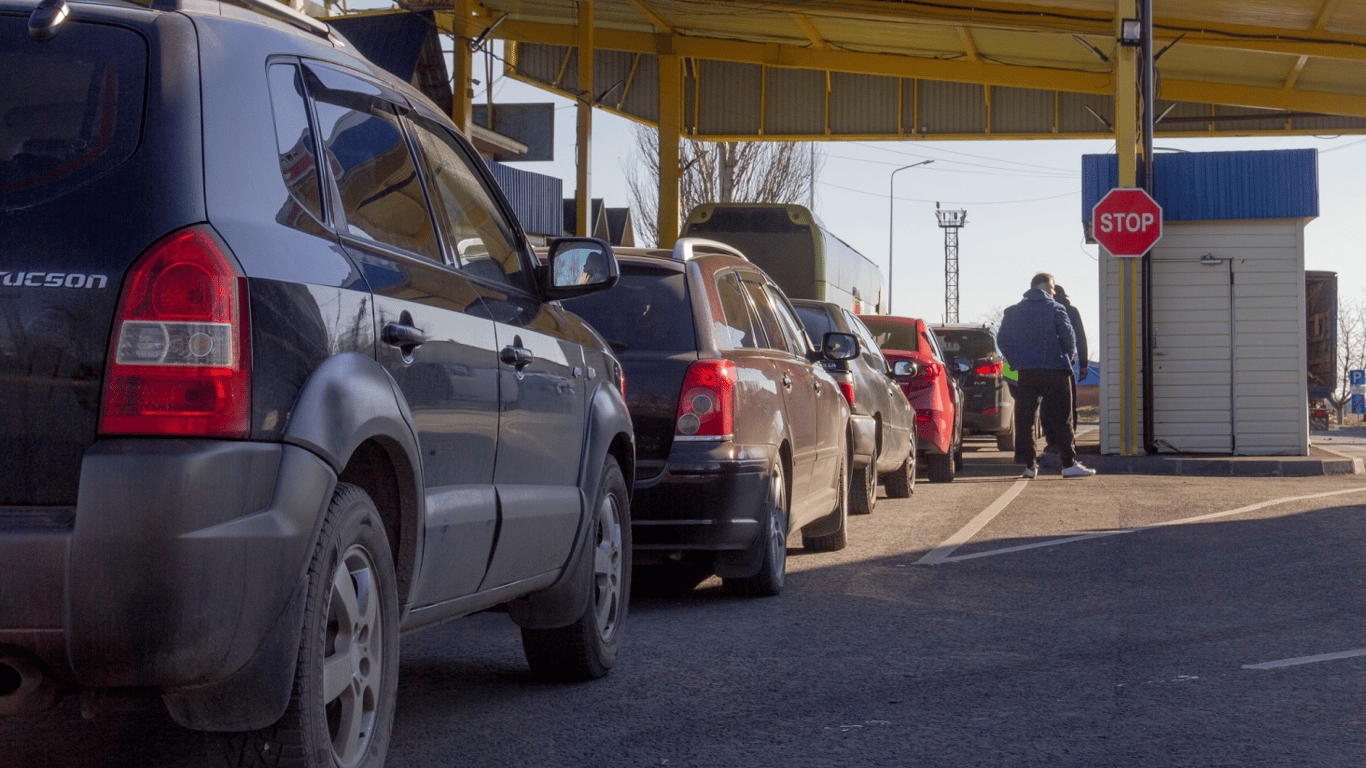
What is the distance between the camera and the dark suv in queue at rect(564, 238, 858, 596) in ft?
22.9

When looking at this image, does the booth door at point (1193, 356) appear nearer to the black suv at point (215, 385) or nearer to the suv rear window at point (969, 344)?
the suv rear window at point (969, 344)

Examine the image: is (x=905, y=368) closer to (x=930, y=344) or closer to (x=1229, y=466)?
(x=930, y=344)

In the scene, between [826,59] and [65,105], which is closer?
[65,105]

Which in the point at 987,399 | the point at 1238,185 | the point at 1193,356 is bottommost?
the point at 987,399

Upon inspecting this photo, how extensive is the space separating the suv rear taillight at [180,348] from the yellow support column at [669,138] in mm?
24369

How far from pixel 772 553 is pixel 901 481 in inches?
254

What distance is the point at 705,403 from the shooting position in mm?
7031

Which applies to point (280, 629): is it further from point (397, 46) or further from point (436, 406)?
point (397, 46)

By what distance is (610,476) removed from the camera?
562 centimetres

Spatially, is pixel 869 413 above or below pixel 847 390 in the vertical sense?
below

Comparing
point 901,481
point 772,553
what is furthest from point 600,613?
point 901,481

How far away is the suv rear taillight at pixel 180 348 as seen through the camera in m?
2.93

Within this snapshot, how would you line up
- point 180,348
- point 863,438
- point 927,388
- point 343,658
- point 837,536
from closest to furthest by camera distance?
point 180,348 → point 343,658 → point 837,536 → point 863,438 → point 927,388

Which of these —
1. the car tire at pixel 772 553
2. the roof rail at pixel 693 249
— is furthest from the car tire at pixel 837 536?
the roof rail at pixel 693 249
